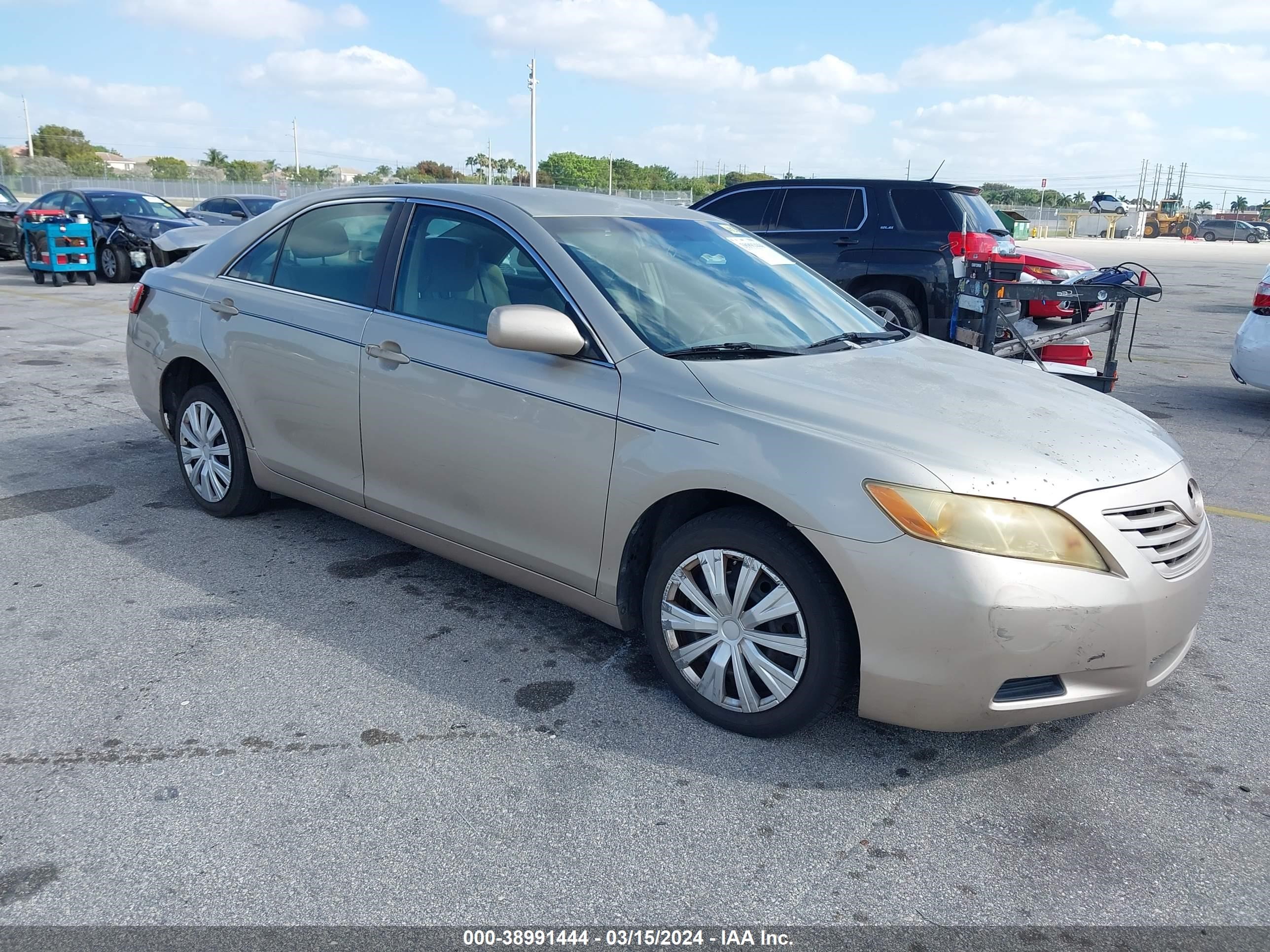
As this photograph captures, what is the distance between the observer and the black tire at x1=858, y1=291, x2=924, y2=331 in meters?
9.33

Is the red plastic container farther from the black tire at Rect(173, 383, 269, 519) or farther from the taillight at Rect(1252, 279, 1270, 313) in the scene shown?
the black tire at Rect(173, 383, 269, 519)

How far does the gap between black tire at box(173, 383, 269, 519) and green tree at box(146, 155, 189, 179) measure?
90240 mm

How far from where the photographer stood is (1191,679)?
12.2ft

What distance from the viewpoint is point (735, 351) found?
3.59m

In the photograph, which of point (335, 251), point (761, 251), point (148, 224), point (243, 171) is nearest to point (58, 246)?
point (148, 224)

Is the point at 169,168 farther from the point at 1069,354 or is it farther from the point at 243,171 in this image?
the point at 1069,354

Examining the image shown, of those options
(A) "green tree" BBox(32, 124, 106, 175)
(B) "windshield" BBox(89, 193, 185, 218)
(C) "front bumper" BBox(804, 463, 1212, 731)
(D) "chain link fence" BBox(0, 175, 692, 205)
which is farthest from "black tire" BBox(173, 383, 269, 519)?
(A) "green tree" BBox(32, 124, 106, 175)

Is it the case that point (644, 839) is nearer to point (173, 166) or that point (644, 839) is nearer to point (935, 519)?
point (935, 519)

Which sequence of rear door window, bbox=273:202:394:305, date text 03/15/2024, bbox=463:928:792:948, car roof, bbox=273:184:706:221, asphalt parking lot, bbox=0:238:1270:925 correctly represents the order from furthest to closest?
rear door window, bbox=273:202:394:305
car roof, bbox=273:184:706:221
asphalt parking lot, bbox=0:238:1270:925
date text 03/15/2024, bbox=463:928:792:948

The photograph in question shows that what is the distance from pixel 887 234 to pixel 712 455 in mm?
7082

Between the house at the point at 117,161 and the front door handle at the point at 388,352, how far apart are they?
378 ft

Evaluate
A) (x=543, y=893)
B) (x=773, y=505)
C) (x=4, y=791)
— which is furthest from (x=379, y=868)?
(x=773, y=505)

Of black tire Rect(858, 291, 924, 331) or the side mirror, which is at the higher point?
the side mirror

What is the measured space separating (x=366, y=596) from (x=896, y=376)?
2301mm
